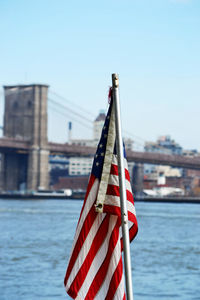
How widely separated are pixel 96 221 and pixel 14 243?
22562mm

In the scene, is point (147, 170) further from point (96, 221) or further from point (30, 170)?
point (96, 221)

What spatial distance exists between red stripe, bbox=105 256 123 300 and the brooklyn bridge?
233 feet

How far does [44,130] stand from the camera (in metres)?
84.5

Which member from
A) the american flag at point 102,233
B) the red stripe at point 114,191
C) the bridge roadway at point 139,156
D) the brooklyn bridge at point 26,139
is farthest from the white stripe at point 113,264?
the brooklyn bridge at point 26,139

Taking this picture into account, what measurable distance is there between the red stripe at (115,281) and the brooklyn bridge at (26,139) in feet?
233

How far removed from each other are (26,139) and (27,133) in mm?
1479

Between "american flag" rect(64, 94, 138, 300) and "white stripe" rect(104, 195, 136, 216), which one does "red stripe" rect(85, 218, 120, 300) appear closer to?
"american flag" rect(64, 94, 138, 300)

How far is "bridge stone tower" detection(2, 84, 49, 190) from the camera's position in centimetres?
8169

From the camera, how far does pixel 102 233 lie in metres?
4.32

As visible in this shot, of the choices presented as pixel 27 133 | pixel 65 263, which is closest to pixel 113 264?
pixel 65 263

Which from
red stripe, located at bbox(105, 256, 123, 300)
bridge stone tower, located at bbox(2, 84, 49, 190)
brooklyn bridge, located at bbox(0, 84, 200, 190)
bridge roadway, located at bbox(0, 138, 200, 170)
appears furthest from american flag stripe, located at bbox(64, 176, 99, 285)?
bridge stone tower, located at bbox(2, 84, 49, 190)

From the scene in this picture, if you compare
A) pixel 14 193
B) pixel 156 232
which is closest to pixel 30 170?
pixel 14 193

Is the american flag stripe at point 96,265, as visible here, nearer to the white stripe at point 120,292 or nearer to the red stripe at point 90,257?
the red stripe at point 90,257

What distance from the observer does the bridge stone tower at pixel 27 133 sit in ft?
268
